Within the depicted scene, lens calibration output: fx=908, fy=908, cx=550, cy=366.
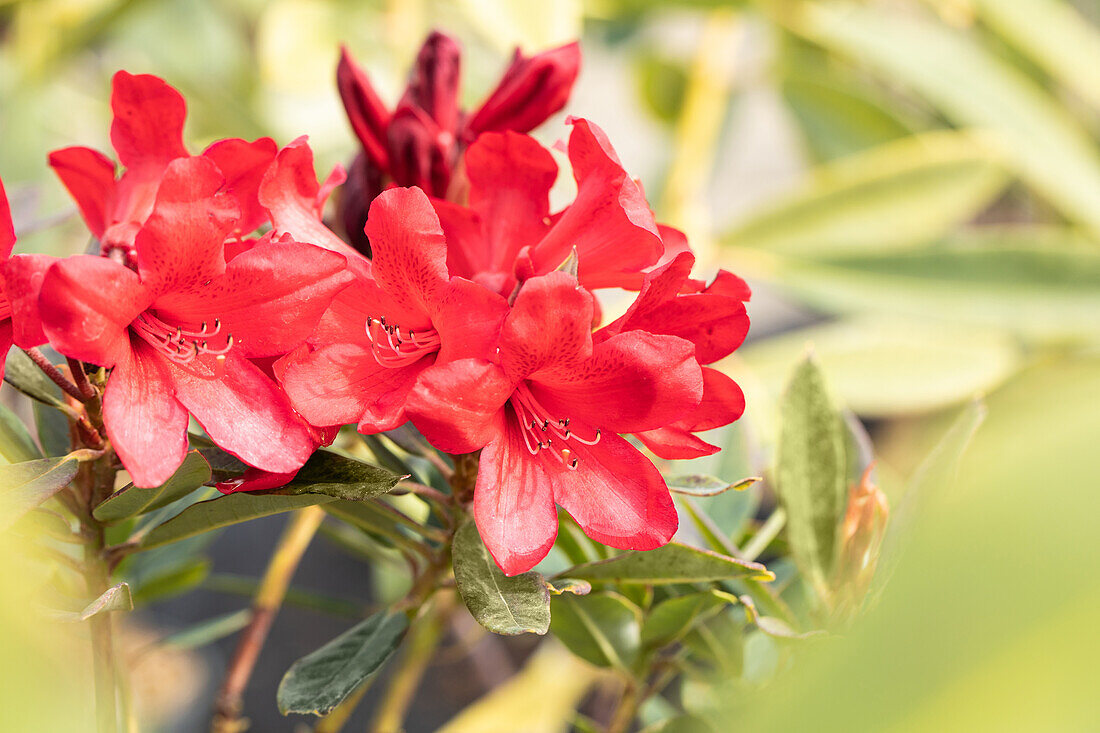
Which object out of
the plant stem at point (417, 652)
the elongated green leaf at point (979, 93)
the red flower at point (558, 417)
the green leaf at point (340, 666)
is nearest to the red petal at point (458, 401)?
the red flower at point (558, 417)

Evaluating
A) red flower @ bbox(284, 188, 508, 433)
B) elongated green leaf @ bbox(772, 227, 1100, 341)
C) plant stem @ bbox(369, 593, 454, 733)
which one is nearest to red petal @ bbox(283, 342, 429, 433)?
red flower @ bbox(284, 188, 508, 433)

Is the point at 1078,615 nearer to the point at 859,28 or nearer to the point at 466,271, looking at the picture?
the point at 466,271

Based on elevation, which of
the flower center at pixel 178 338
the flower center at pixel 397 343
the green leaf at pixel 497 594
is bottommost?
the green leaf at pixel 497 594

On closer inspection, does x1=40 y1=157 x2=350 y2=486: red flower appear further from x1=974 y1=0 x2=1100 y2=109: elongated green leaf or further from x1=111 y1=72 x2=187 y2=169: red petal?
x1=974 y1=0 x2=1100 y2=109: elongated green leaf

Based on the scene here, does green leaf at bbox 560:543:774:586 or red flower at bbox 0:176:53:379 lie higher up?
red flower at bbox 0:176:53:379

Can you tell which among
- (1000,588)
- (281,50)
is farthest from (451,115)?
(281,50)

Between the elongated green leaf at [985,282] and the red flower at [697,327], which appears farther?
the elongated green leaf at [985,282]

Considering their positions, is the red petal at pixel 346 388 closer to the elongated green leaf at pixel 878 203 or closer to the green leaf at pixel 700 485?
the green leaf at pixel 700 485

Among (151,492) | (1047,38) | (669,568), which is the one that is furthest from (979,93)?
(151,492)
